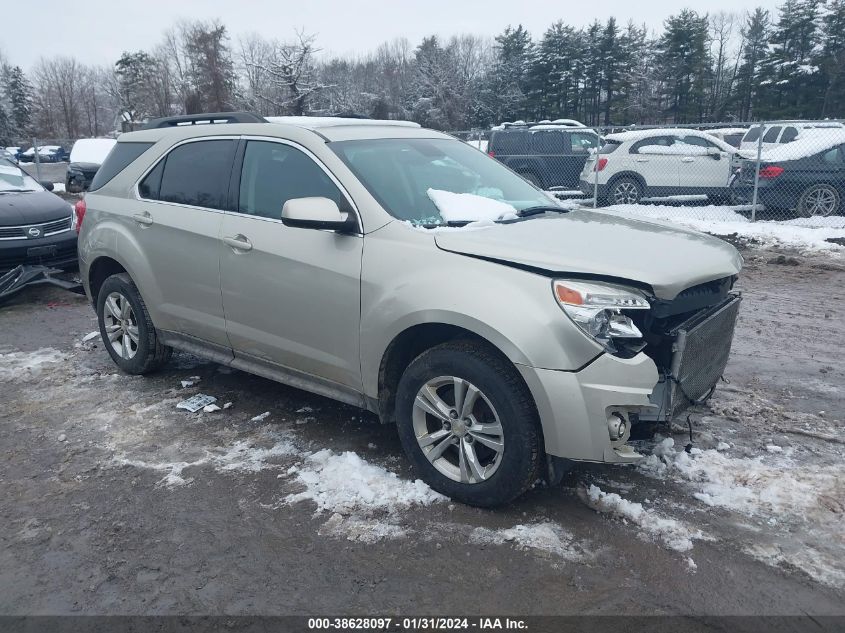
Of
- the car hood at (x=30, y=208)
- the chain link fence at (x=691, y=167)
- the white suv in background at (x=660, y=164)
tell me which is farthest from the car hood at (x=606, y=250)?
the white suv in background at (x=660, y=164)

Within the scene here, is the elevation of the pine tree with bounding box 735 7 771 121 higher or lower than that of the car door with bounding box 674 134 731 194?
higher

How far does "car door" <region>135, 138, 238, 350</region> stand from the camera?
434cm

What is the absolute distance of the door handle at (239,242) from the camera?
405 centimetres

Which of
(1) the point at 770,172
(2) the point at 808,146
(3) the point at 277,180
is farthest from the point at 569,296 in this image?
(2) the point at 808,146

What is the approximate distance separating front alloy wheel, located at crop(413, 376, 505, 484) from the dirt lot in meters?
0.20

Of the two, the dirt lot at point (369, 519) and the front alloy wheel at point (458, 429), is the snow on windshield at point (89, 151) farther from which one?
the front alloy wheel at point (458, 429)

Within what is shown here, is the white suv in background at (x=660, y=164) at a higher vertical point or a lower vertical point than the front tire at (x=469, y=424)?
higher

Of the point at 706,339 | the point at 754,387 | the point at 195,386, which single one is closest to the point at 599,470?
the point at 706,339

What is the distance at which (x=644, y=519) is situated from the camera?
317 centimetres

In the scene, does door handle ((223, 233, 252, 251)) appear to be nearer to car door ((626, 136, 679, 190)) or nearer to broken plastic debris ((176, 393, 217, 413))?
broken plastic debris ((176, 393, 217, 413))

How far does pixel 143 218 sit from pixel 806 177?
11.7 m

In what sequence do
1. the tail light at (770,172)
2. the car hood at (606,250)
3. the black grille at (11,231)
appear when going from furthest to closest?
the tail light at (770,172) < the black grille at (11,231) < the car hood at (606,250)

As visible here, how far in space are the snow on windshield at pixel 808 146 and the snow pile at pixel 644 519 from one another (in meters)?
11.1

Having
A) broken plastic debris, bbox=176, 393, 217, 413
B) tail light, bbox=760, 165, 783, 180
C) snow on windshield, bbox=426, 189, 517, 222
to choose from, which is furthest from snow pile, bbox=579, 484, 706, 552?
tail light, bbox=760, 165, 783, 180
